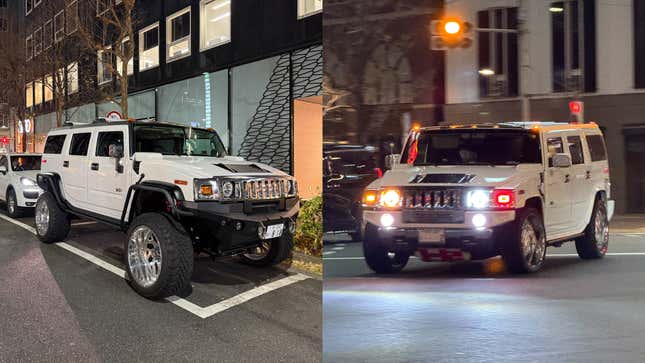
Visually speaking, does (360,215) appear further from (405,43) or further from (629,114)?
Result: (629,114)

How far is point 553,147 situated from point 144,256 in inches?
183

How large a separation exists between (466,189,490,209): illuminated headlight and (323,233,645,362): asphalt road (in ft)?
0.34

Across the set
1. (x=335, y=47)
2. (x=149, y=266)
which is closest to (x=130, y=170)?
(x=149, y=266)

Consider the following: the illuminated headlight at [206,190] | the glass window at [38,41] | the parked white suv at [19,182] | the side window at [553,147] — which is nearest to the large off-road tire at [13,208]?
the parked white suv at [19,182]

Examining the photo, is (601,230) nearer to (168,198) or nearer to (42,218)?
(168,198)

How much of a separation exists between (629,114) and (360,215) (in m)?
0.43

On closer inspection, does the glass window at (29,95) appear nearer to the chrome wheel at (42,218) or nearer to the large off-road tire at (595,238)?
the chrome wheel at (42,218)

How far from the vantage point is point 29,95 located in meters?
17.7

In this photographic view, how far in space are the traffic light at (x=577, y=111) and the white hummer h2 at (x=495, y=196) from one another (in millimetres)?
13

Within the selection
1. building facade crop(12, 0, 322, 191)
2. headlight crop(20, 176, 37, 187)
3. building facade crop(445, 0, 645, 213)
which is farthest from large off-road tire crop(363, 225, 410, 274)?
headlight crop(20, 176, 37, 187)

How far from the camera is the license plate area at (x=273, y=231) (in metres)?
5.25

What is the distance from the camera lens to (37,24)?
17.4 m

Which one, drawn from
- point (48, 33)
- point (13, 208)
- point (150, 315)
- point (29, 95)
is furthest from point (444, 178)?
point (29, 95)

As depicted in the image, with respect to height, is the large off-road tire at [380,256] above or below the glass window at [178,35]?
below
